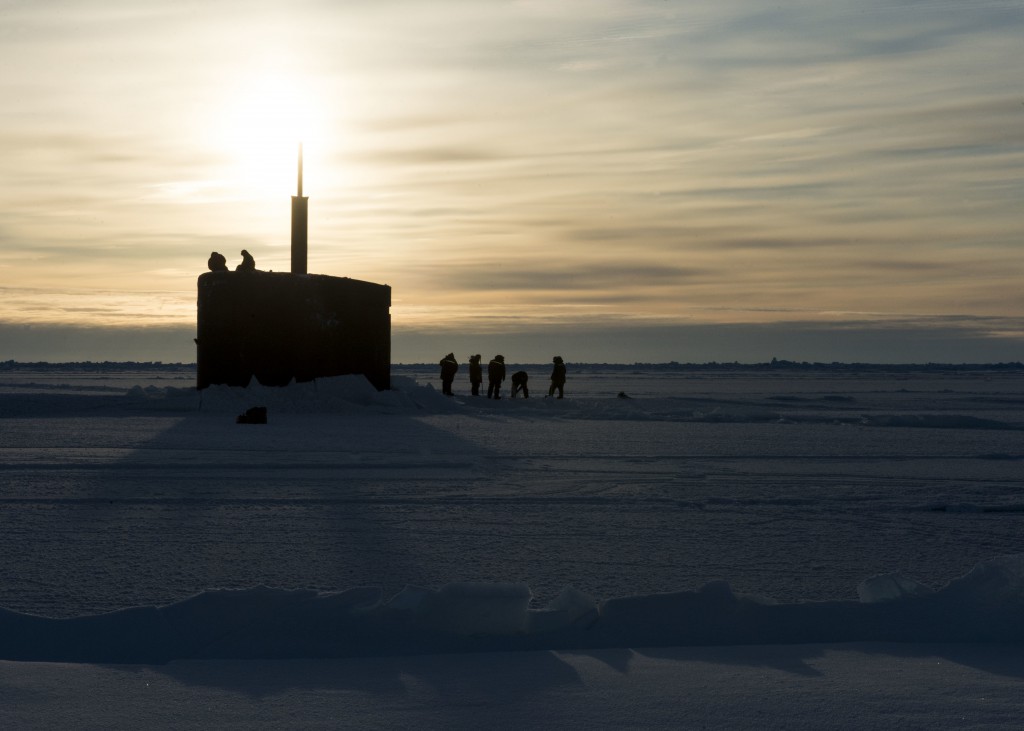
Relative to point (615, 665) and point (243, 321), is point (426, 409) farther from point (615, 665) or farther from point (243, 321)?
point (615, 665)

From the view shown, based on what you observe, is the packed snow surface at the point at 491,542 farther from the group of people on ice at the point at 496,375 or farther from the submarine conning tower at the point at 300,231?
the group of people on ice at the point at 496,375

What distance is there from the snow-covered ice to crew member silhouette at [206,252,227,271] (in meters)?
8.30

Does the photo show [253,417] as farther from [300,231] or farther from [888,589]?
[888,589]

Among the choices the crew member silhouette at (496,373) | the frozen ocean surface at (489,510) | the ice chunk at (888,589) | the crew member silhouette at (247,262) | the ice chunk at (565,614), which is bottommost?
the frozen ocean surface at (489,510)

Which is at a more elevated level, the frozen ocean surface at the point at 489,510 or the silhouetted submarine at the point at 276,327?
the silhouetted submarine at the point at 276,327

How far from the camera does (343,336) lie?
72.7 feet

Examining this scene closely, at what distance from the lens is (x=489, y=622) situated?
3.81 meters

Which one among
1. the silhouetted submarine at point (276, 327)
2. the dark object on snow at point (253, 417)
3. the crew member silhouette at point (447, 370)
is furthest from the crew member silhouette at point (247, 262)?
the crew member silhouette at point (447, 370)

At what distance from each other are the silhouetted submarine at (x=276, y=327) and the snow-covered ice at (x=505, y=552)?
21.3 feet

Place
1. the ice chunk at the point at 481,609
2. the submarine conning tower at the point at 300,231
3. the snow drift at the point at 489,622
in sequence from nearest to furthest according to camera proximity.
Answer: the snow drift at the point at 489,622 → the ice chunk at the point at 481,609 → the submarine conning tower at the point at 300,231

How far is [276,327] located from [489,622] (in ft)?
58.3

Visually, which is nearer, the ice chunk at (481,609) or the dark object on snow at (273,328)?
the ice chunk at (481,609)

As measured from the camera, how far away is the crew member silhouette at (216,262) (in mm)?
21906

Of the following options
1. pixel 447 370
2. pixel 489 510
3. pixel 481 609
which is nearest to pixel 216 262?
pixel 447 370
